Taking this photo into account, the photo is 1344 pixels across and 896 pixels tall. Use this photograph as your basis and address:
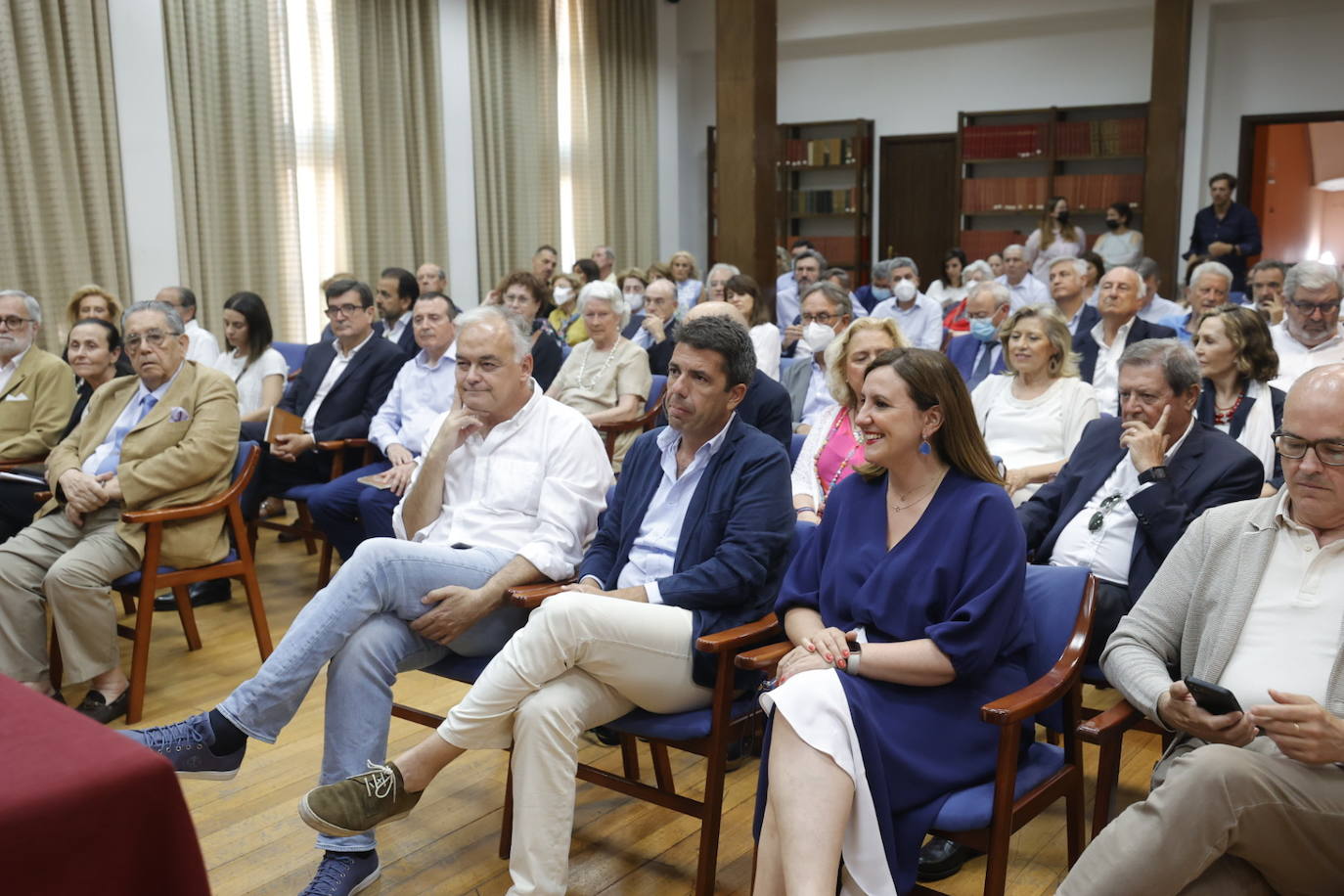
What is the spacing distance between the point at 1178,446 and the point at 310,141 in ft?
22.9

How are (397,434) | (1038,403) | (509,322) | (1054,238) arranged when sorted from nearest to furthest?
(509,322)
(1038,403)
(397,434)
(1054,238)

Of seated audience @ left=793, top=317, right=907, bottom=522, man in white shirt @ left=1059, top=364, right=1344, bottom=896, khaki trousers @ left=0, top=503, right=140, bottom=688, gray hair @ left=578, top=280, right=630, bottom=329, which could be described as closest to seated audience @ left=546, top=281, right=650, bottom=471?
gray hair @ left=578, top=280, right=630, bottom=329

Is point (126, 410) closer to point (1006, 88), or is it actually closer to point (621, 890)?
point (621, 890)

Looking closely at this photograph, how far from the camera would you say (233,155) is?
739cm

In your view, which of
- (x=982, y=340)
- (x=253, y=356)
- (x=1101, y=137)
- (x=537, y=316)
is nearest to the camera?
(x=982, y=340)

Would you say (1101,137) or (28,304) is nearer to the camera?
(28,304)

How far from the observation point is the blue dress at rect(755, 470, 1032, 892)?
192 centimetres

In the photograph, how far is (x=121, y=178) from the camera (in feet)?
22.0

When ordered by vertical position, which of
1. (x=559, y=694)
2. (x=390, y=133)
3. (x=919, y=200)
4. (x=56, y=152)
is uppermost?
(x=390, y=133)

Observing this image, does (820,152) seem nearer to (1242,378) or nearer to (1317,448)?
(1242,378)

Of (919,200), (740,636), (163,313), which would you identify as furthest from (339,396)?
(919,200)

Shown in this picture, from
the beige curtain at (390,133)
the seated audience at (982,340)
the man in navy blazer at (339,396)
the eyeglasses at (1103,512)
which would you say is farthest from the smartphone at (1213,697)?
the beige curtain at (390,133)

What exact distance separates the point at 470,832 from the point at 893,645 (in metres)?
1.27

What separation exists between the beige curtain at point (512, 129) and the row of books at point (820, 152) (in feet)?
10.0
